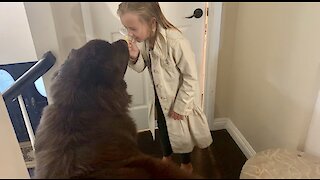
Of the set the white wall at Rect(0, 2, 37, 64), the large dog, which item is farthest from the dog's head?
the white wall at Rect(0, 2, 37, 64)

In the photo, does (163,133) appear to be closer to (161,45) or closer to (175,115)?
(175,115)

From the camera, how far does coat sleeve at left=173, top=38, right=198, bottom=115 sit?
36.0 inches

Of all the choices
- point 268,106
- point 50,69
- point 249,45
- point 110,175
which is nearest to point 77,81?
point 50,69

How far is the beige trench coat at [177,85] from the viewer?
2.99ft

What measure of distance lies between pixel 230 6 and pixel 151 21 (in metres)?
0.20

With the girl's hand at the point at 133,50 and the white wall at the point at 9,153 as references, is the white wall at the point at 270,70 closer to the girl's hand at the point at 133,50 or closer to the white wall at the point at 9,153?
the girl's hand at the point at 133,50

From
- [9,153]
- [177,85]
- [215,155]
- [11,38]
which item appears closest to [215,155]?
[215,155]

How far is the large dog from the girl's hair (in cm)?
9

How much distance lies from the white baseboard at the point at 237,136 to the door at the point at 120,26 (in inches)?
10.2

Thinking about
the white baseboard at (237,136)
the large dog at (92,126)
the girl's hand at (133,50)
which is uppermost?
the girl's hand at (133,50)

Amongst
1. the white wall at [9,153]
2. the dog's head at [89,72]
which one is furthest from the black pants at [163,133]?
the white wall at [9,153]

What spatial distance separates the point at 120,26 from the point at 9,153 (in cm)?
50

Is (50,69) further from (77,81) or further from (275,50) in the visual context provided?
(275,50)

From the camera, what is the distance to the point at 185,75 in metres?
0.96
